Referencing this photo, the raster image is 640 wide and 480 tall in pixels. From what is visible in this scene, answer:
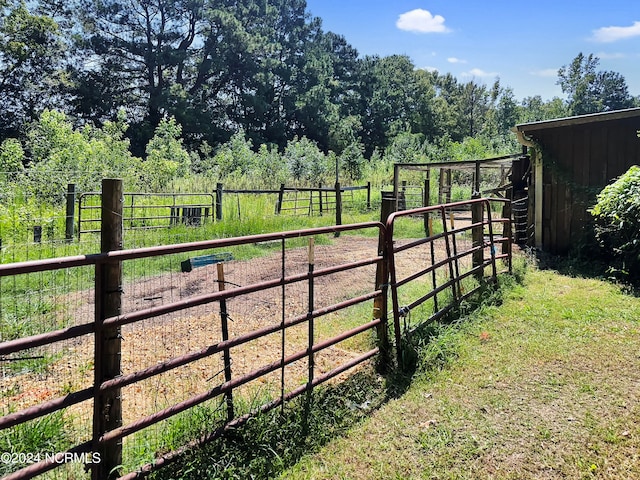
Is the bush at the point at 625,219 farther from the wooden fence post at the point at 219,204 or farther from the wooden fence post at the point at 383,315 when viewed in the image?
the wooden fence post at the point at 219,204

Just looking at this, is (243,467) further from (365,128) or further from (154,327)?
(365,128)

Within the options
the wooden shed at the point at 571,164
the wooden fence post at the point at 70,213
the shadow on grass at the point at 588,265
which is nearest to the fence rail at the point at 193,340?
the shadow on grass at the point at 588,265

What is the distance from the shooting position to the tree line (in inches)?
1079

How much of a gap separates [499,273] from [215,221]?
7185 millimetres

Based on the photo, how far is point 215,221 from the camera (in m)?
10.9

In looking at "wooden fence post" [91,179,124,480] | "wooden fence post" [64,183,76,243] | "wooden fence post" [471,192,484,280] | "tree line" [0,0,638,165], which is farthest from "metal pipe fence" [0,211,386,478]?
"tree line" [0,0,638,165]

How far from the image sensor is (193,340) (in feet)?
13.6

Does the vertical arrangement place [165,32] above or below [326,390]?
above

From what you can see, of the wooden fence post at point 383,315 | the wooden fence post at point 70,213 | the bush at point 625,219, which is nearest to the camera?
the wooden fence post at point 383,315

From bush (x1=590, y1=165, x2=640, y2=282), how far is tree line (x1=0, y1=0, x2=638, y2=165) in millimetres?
19882

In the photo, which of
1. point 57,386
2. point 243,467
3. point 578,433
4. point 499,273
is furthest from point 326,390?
point 499,273

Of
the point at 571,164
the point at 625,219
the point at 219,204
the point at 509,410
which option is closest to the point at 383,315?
the point at 509,410

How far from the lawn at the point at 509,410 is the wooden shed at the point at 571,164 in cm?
344

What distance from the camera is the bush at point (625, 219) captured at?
573 cm
